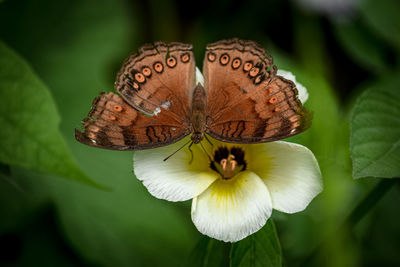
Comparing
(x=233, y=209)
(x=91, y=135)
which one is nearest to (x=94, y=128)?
(x=91, y=135)

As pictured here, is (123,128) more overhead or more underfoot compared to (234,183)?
more overhead

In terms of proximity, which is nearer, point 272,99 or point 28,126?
point 272,99

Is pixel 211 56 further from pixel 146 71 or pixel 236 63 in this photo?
pixel 146 71

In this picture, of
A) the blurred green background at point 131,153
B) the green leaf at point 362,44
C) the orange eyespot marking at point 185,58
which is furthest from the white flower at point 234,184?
the green leaf at point 362,44

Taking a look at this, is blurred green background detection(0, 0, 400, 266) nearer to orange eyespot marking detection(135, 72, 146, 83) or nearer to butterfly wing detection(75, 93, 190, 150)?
butterfly wing detection(75, 93, 190, 150)

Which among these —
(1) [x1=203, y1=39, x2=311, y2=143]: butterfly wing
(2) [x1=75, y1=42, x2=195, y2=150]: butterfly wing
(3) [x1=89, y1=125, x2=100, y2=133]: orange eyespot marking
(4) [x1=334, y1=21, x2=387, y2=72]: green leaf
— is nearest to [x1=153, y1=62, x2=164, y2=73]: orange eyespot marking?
(2) [x1=75, y1=42, x2=195, y2=150]: butterfly wing

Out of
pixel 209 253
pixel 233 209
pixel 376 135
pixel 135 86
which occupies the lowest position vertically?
pixel 209 253

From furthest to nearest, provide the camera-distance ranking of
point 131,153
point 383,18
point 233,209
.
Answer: point 383,18 → point 131,153 → point 233,209
